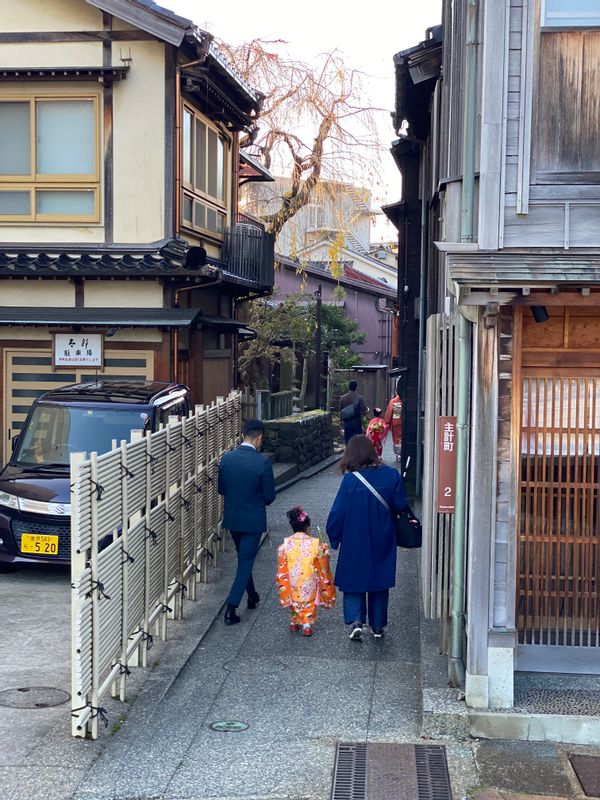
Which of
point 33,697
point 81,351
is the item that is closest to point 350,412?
point 81,351

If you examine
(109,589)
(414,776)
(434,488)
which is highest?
(434,488)

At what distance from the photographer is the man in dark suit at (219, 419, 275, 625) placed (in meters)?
9.48

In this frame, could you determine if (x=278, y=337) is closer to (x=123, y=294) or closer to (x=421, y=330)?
(x=123, y=294)

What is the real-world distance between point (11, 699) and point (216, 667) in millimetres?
1718

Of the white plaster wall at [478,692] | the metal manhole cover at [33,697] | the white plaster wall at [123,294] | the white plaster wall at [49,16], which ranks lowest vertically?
the metal manhole cover at [33,697]

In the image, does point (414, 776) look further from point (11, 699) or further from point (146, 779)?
point (11, 699)

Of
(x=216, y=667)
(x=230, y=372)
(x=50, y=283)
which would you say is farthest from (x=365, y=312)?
(x=216, y=667)

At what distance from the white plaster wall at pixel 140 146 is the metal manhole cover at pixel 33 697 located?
1000 cm

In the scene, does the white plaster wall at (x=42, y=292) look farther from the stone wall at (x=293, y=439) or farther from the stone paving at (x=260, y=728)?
the stone paving at (x=260, y=728)

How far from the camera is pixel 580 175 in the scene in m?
7.00

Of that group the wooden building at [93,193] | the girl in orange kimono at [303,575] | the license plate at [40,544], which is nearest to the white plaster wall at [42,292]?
the wooden building at [93,193]

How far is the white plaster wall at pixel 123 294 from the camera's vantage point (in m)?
16.5

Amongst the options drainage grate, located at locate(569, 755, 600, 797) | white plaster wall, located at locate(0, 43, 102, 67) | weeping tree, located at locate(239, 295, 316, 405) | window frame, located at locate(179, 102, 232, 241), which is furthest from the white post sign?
drainage grate, located at locate(569, 755, 600, 797)

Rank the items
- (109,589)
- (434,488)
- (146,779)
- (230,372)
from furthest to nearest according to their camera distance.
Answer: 1. (230,372)
2. (434,488)
3. (109,589)
4. (146,779)
